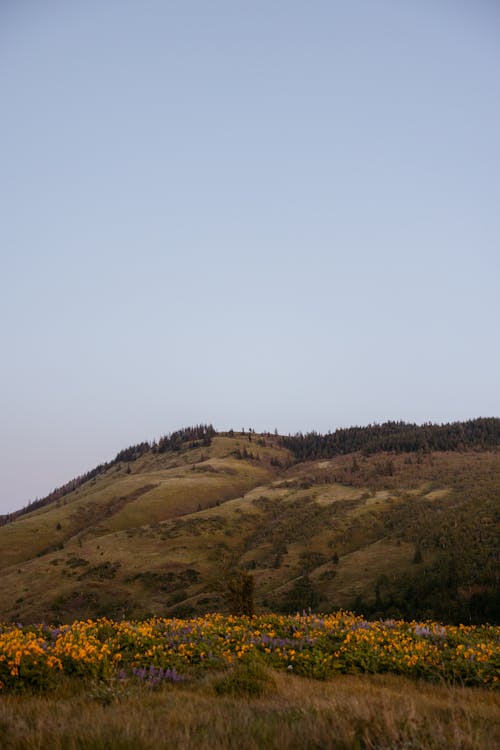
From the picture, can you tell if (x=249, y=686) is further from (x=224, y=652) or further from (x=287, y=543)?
(x=287, y=543)

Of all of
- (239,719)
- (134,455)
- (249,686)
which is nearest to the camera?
(239,719)

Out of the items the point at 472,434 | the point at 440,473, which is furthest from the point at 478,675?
the point at 472,434

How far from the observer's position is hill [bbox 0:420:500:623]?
33.3 meters

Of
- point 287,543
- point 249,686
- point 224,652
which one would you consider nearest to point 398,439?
point 287,543

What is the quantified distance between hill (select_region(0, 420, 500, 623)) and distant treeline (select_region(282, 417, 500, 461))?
49.1 inches

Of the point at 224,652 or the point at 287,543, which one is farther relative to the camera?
the point at 287,543

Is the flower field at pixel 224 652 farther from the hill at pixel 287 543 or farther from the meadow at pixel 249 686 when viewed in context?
the hill at pixel 287 543

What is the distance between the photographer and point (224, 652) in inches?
384

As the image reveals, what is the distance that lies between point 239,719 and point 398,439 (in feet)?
440

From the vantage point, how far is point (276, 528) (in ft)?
217

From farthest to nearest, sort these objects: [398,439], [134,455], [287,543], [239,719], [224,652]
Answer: [134,455] < [398,439] < [287,543] < [224,652] < [239,719]

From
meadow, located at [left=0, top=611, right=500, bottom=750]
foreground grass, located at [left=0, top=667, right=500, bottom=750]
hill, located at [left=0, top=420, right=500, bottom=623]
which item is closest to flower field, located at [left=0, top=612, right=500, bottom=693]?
meadow, located at [left=0, top=611, right=500, bottom=750]

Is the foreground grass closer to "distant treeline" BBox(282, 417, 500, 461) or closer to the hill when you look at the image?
the hill

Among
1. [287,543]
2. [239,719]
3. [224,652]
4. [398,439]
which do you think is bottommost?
[287,543]
